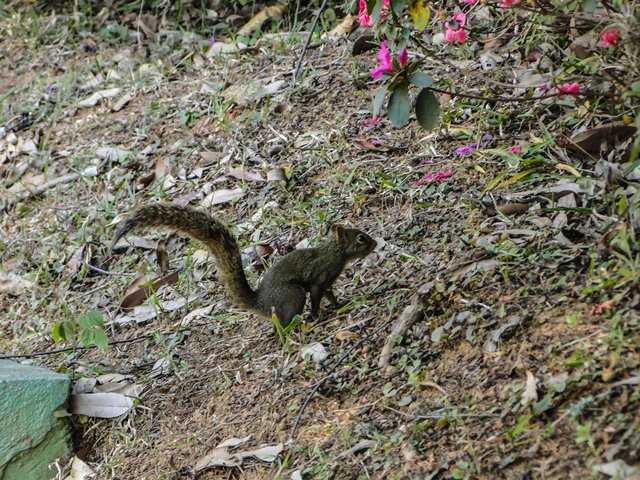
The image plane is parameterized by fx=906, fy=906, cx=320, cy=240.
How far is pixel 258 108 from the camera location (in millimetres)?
6871

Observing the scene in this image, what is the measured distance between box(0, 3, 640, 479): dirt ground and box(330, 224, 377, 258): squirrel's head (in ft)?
0.65

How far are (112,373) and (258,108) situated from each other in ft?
8.41

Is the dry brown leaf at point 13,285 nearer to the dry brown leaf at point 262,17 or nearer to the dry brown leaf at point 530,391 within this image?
the dry brown leaf at point 262,17

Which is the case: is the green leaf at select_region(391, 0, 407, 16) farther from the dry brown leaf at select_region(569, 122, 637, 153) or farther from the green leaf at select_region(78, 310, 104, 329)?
the green leaf at select_region(78, 310, 104, 329)

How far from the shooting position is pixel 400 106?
396 centimetres

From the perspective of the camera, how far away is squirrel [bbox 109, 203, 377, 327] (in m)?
4.67

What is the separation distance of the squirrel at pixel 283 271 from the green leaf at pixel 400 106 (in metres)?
0.89

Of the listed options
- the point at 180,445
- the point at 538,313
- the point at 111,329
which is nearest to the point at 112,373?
the point at 111,329

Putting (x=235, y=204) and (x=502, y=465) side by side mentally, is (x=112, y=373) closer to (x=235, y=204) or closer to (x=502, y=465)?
(x=235, y=204)

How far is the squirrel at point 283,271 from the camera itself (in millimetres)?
4672

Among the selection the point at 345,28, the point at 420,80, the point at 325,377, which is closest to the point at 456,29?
the point at 420,80

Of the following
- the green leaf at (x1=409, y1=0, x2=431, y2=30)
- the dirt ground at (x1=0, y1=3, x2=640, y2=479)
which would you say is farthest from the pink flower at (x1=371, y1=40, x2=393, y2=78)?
the dirt ground at (x1=0, y1=3, x2=640, y2=479)

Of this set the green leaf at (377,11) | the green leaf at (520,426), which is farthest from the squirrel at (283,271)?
the green leaf at (520,426)

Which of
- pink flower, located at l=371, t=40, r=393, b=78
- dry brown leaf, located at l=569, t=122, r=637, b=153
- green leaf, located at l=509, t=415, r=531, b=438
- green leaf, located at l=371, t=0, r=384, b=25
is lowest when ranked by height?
green leaf, located at l=509, t=415, r=531, b=438
